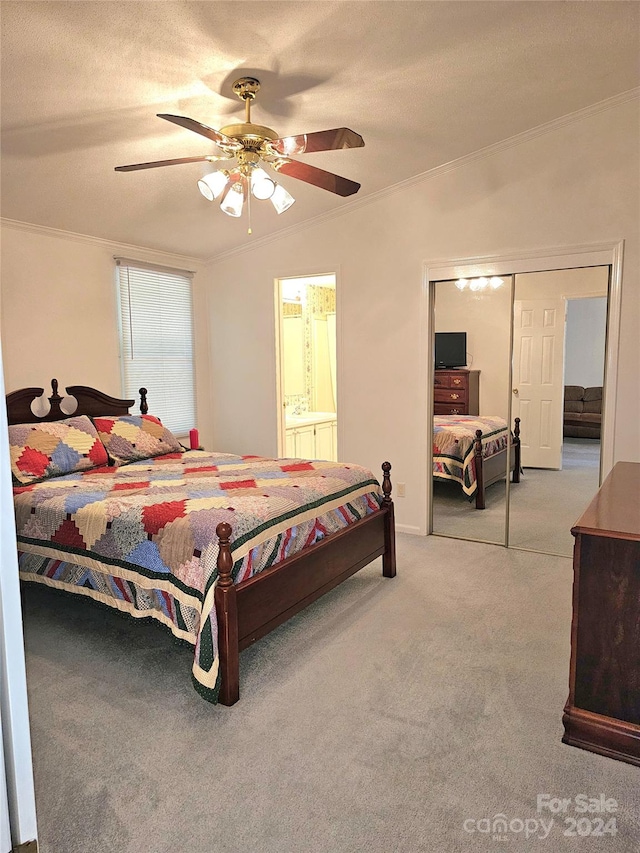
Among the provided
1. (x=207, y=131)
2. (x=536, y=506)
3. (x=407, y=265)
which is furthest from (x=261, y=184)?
(x=536, y=506)

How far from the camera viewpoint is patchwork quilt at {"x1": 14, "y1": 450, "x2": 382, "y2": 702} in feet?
7.70

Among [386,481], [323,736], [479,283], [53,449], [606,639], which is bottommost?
[323,736]

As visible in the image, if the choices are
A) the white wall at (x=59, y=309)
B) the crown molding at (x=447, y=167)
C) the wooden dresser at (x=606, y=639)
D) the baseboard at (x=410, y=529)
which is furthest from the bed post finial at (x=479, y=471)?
the white wall at (x=59, y=309)

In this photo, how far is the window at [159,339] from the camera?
467 cm

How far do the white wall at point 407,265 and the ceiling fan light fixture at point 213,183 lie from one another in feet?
7.04

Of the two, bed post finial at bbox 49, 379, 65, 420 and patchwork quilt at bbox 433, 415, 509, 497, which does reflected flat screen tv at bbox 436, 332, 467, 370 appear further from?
bed post finial at bbox 49, 379, 65, 420

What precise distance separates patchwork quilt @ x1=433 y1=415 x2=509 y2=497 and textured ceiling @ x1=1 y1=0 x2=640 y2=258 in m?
1.90

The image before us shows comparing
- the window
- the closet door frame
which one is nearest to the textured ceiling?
the closet door frame

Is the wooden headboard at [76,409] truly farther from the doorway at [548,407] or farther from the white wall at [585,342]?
the white wall at [585,342]

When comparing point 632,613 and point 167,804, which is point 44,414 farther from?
point 632,613

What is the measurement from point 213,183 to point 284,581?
6.03 feet

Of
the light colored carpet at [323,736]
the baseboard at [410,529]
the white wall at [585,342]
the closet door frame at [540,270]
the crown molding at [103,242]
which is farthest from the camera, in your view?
the baseboard at [410,529]

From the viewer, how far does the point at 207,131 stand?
2299 millimetres

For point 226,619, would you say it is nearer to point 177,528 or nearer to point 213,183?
point 177,528
